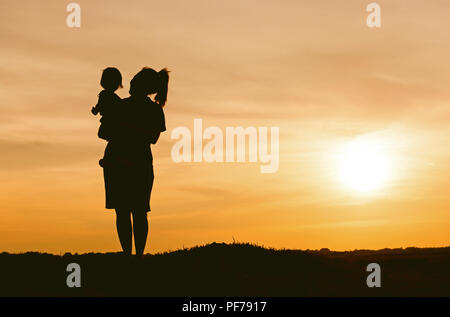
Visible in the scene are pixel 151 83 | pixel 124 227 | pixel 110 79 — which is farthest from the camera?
pixel 151 83

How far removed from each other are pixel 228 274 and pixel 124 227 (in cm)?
218

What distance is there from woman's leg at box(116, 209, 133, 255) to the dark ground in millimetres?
361

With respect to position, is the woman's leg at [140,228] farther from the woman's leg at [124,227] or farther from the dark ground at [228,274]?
the dark ground at [228,274]

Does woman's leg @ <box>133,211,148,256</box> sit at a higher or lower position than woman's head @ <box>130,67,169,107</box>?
lower

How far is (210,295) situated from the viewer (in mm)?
10516

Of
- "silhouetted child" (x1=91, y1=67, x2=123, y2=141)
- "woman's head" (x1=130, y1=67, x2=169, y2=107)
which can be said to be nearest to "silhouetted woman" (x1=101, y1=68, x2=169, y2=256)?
"woman's head" (x1=130, y1=67, x2=169, y2=107)

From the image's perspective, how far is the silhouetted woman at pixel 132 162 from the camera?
1272 cm

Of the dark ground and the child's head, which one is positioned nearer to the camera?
the dark ground

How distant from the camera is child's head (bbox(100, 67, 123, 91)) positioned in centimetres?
1255

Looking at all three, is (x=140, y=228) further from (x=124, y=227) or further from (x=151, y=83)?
(x=151, y=83)

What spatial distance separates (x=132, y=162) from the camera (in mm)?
12758

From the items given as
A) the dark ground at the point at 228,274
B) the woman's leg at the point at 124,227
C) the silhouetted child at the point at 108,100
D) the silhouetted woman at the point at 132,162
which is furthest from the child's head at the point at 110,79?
the dark ground at the point at 228,274

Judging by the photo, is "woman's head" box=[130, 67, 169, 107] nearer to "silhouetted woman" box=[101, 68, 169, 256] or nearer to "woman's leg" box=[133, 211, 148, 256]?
"silhouetted woman" box=[101, 68, 169, 256]

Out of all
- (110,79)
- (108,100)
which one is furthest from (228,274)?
(110,79)
